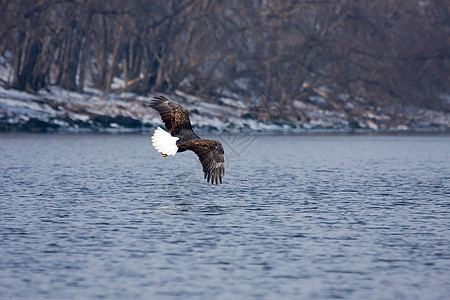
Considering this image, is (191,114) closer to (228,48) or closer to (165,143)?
(228,48)

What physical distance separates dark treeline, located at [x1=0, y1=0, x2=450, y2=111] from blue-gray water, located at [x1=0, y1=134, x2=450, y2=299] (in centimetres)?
2013

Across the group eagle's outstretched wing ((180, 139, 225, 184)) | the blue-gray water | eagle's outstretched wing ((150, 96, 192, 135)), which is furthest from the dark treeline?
eagle's outstretched wing ((180, 139, 225, 184))

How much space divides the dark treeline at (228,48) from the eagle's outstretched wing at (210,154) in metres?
26.8

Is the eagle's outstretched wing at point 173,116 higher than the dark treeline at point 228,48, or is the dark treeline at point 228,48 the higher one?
the dark treeline at point 228,48

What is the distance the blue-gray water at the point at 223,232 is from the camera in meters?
6.91

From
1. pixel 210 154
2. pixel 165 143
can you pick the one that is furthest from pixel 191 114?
pixel 210 154

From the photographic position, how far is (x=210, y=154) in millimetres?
11469

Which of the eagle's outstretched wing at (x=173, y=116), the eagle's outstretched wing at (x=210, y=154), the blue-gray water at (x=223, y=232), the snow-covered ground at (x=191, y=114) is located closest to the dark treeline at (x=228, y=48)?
the snow-covered ground at (x=191, y=114)

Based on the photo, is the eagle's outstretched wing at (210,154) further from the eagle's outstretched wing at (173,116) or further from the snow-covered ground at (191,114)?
the snow-covered ground at (191,114)

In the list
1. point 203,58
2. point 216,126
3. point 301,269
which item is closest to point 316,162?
point 301,269

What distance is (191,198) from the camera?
13227mm

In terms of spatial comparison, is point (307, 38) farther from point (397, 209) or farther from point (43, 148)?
point (397, 209)

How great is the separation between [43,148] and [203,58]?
17.5 meters

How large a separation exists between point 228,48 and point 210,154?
30988 mm
